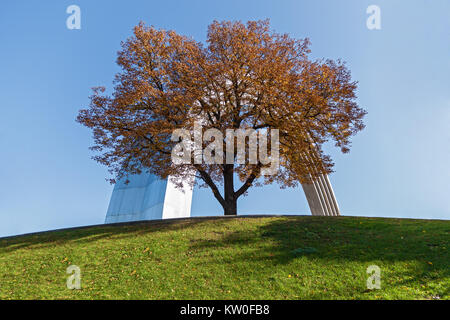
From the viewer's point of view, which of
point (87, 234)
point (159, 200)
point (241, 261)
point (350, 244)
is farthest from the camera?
point (159, 200)

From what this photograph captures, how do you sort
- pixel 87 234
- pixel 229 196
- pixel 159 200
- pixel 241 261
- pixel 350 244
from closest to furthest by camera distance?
pixel 241 261
pixel 350 244
pixel 87 234
pixel 229 196
pixel 159 200

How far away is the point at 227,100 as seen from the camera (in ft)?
53.6

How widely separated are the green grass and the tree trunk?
2697 millimetres

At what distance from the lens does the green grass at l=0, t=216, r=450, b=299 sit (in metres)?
7.58

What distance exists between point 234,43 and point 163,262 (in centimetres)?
1176

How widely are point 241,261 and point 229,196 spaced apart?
7.64 metres

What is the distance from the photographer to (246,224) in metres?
13.1

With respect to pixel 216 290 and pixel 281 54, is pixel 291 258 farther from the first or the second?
pixel 281 54

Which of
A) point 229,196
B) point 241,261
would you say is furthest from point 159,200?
point 241,261

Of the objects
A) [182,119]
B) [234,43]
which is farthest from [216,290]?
[234,43]

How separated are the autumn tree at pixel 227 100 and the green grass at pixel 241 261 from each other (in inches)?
162

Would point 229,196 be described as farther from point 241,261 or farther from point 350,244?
point 350,244

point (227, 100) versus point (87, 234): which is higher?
point (227, 100)

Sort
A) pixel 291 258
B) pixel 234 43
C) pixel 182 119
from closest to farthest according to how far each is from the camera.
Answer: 1. pixel 291 258
2. pixel 182 119
3. pixel 234 43
